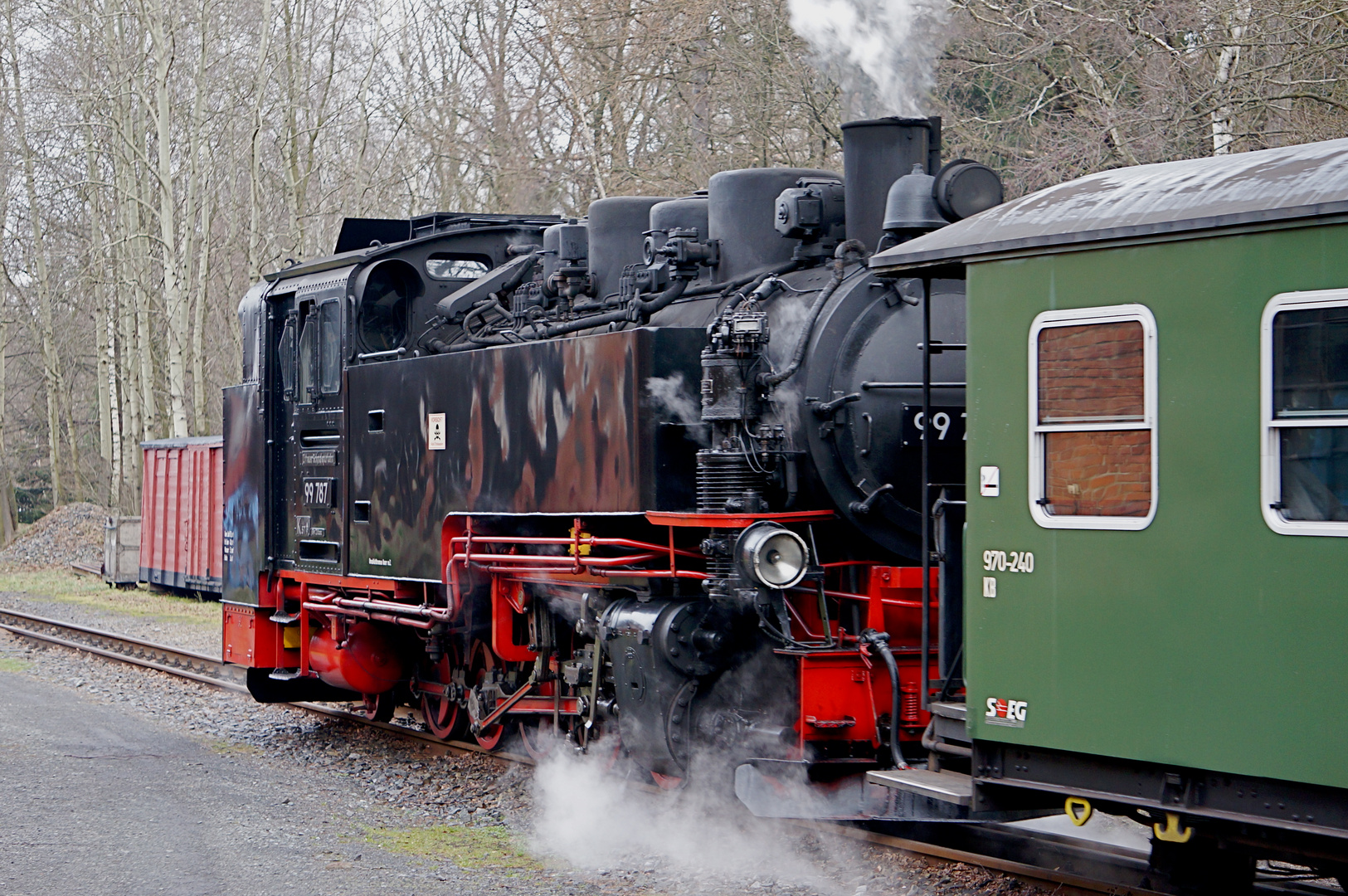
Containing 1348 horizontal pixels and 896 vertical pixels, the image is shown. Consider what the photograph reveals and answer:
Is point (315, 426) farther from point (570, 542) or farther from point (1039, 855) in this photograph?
point (1039, 855)

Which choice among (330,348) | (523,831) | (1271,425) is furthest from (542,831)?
(1271,425)

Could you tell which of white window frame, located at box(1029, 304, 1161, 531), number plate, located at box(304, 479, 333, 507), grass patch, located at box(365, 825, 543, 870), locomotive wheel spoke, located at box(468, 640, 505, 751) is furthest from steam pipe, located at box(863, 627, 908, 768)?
number plate, located at box(304, 479, 333, 507)

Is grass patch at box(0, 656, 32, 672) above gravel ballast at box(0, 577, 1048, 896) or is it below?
below

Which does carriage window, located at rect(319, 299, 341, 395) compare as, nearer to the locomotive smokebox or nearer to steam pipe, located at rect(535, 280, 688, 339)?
steam pipe, located at rect(535, 280, 688, 339)

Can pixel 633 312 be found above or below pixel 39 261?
below

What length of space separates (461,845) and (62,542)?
83.9 feet

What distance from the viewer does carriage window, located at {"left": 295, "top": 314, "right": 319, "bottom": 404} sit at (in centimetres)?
1002

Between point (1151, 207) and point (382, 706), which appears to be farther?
point (382, 706)

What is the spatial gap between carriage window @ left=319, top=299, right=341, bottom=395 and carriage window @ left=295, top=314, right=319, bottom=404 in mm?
91

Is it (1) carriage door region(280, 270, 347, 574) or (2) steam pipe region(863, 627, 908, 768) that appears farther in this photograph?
(1) carriage door region(280, 270, 347, 574)

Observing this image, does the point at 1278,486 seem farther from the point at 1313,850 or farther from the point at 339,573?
the point at 339,573

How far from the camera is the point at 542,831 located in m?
7.50

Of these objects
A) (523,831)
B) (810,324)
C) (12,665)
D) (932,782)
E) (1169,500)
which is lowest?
(12,665)

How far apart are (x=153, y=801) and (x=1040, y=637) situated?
5318 mm
